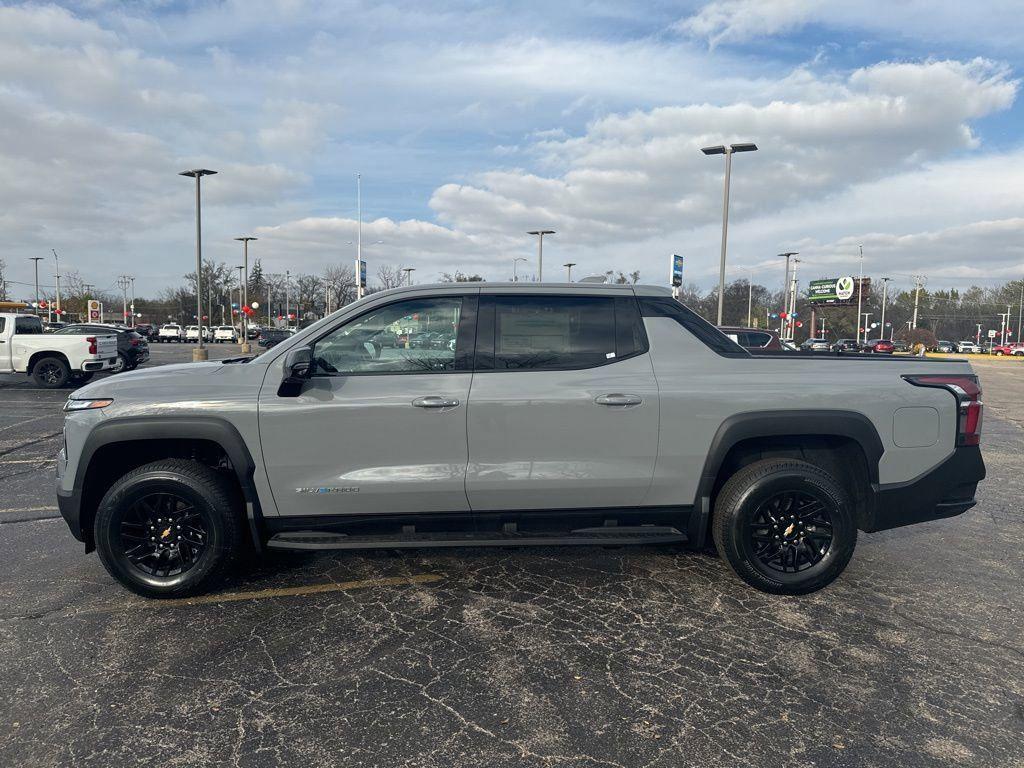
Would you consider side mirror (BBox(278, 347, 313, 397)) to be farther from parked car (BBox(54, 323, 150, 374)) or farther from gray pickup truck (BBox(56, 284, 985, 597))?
parked car (BBox(54, 323, 150, 374))

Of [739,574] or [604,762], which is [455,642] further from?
[739,574]

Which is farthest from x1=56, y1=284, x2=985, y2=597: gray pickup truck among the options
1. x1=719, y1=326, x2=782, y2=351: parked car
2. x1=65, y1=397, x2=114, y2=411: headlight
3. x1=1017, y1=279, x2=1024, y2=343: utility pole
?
x1=1017, y1=279, x2=1024, y2=343: utility pole

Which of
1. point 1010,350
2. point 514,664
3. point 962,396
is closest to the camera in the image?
point 514,664

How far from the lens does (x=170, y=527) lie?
377cm

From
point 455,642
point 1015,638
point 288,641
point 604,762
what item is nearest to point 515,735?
point 604,762

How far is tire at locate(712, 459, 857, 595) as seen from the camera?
3787 millimetres

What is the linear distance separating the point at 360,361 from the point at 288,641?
1.52 meters

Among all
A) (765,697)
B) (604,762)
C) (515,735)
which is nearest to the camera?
(604,762)

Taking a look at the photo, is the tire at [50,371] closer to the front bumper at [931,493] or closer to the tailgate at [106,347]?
the tailgate at [106,347]

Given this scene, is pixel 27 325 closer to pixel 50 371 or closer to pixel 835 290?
pixel 50 371

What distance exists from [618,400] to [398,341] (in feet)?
4.28

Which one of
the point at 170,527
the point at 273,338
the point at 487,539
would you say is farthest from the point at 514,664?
the point at 273,338

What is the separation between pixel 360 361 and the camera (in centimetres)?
378

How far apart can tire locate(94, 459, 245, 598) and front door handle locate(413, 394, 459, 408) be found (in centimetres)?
122
